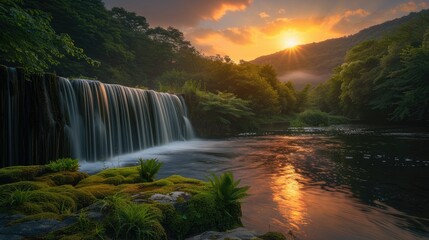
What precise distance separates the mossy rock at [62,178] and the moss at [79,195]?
787mm

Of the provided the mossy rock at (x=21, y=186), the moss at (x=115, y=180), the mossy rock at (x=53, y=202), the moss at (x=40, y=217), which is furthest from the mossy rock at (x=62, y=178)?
the moss at (x=40, y=217)

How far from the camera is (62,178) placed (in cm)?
637

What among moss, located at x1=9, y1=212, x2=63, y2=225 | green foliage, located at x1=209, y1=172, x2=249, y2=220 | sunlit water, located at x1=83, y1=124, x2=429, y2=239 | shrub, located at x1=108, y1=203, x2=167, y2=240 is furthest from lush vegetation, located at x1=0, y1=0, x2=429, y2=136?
sunlit water, located at x1=83, y1=124, x2=429, y2=239

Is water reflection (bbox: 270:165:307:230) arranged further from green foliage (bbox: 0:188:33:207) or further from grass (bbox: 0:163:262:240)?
green foliage (bbox: 0:188:33:207)

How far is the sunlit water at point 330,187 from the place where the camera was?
6.10 metres

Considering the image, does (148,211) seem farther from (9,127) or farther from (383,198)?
(9,127)

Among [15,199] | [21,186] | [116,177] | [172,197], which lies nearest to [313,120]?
[116,177]

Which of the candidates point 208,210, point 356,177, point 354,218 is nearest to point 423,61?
point 356,177

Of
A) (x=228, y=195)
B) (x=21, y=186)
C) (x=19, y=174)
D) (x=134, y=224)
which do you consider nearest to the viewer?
(x=134, y=224)

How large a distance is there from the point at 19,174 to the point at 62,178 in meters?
0.76

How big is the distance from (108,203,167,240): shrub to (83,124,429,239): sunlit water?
2.46 m

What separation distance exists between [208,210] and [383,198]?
5.35 m

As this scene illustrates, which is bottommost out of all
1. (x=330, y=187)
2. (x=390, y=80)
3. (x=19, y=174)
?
(x=330, y=187)

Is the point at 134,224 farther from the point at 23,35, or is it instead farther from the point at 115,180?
the point at 23,35
